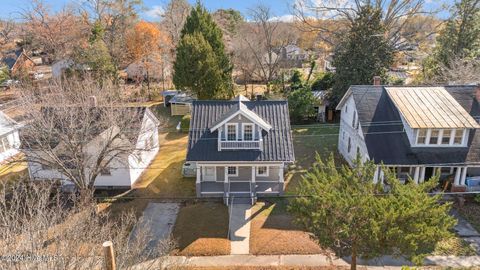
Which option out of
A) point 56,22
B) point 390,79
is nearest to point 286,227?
point 390,79

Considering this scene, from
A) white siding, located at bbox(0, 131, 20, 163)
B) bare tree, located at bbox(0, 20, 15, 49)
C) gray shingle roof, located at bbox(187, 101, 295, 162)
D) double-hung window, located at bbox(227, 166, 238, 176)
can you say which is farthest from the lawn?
bare tree, located at bbox(0, 20, 15, 49)

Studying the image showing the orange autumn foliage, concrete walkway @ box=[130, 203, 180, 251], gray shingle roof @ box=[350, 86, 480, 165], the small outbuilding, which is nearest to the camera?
concrete walkway @ box=[130, 203, 180, 251]

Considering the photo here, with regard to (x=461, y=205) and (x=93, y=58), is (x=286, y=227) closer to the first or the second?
(x=461, y=205)

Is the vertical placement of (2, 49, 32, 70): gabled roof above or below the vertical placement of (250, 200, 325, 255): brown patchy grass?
above

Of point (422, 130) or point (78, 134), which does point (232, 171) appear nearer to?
point (78, 134)

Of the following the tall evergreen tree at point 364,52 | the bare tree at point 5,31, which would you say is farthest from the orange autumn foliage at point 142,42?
the tall evergreen tree at point 364,52

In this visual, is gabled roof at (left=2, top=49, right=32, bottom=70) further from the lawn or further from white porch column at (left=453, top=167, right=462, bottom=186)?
white porch column at (left=453, top=167, right=462, bottom=186)

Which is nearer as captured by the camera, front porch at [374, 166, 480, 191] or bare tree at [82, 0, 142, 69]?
front porch at [374, 166, 480, 191]
